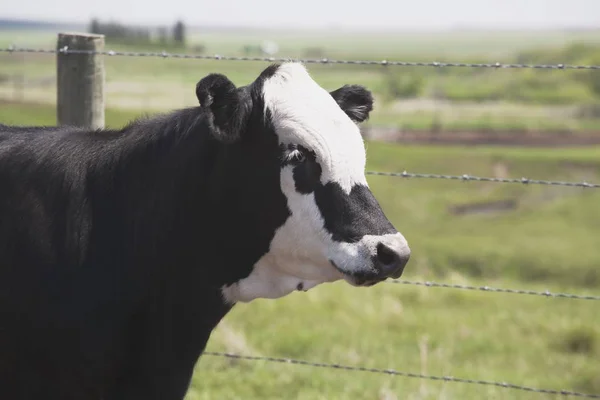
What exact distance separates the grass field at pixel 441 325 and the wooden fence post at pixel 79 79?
31 cm

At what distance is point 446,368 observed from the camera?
358 inches

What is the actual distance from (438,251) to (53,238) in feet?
66.8

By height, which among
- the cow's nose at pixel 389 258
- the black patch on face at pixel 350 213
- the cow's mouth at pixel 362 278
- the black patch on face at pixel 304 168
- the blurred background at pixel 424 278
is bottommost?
the blurred background at pixel 424 278

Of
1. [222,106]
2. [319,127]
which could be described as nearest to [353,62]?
[319,127]

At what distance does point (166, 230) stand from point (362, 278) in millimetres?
861

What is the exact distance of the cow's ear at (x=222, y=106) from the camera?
368cm

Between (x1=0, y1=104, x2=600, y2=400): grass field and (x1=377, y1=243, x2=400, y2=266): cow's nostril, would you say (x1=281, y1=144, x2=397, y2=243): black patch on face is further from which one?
(x1=0, y1=104, x2=600, y2=400): grass field

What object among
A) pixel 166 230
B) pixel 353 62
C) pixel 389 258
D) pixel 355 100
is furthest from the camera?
pixel 353 62

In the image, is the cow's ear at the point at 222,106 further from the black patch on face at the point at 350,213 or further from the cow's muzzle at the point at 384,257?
the cow's muzzle at the point at 384,257

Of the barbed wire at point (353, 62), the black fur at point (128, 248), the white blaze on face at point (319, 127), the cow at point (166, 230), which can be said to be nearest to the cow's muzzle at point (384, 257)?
the cow at point (166, 230)

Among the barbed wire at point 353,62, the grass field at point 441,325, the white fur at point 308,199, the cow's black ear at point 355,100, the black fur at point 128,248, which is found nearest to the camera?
the white fur at point 308,199

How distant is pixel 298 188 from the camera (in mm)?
3730

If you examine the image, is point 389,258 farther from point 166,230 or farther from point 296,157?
point 166,230

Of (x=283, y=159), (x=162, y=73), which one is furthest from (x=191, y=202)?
(x=162, y=73)
